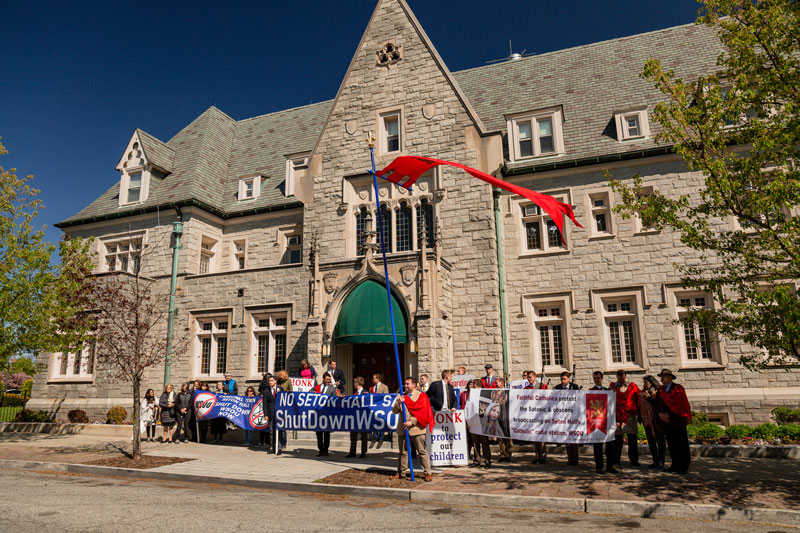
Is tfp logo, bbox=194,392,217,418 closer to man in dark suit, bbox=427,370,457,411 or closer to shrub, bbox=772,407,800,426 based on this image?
man in dark suit, bbox=427,370,457,411

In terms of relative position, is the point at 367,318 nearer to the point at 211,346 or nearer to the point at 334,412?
the point at 334,412

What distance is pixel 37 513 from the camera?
765 centimetres

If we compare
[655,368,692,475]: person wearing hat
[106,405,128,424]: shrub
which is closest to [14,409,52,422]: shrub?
[106,405,128,424]: shrub

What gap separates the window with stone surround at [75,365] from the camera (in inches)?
908

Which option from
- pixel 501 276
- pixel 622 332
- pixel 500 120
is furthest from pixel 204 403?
pixel 500 120

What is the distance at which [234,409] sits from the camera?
1634 cm

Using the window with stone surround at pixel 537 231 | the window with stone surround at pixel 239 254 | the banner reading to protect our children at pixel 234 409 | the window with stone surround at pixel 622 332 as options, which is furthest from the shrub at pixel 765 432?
the window with stone surround at pixel 239 254

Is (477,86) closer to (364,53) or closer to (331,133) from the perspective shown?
(364,53)

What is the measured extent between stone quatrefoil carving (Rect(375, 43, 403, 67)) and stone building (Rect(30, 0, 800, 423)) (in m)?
0.15

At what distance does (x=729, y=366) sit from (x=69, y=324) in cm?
2180

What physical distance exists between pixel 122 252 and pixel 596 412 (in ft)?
75.3

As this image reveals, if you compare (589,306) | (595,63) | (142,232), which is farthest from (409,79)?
(142,232)

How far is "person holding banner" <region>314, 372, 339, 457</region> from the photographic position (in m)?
13.7

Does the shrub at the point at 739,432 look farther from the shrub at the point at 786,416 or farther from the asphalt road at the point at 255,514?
the asphalt road at the point at 255,514
